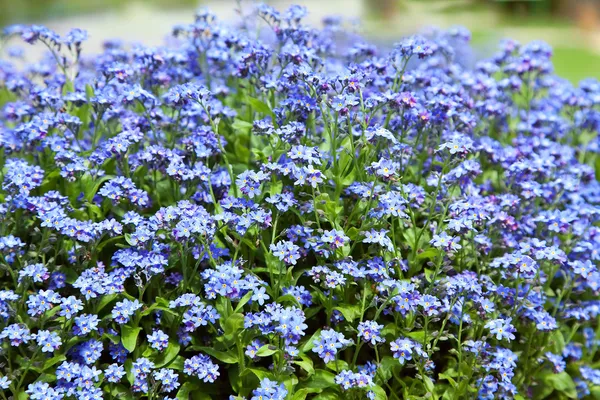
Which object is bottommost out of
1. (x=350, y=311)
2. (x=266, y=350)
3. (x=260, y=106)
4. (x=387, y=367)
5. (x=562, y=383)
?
(x=562, y=383)

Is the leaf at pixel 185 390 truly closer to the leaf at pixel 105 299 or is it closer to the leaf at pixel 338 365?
the leaf at pixel 105 299

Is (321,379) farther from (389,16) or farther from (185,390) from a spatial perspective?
(389,16)

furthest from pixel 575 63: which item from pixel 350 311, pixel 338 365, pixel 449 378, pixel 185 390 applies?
pixel 185 390

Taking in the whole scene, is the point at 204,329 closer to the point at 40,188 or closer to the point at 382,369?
the point at 382,369

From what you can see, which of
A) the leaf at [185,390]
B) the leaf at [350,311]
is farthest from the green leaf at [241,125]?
the leaf at [185,390]

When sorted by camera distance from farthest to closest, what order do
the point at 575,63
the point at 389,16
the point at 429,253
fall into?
the point at 389,16 → the point at 575,63 → the point at 429,253
